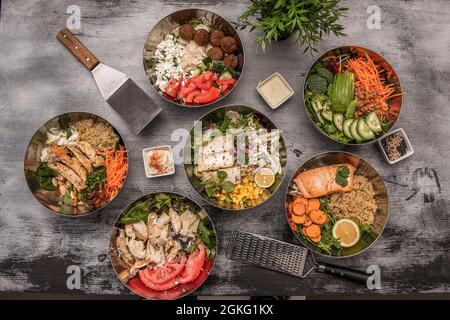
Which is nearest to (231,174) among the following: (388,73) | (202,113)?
(202,113)

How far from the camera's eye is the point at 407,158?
340 cm

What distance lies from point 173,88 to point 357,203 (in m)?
1.70

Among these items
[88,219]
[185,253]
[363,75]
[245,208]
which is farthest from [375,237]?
[88,219]

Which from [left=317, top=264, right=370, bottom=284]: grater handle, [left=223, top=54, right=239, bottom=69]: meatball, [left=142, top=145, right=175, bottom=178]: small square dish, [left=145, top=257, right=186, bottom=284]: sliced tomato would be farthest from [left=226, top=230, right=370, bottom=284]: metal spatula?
[left=223, top=54, right=239, bottom=69]: meatball

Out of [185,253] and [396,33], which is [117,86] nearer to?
[185,253]

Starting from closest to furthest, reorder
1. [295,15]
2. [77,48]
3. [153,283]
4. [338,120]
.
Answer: [295,15] → [153,283] → [338,120] → [77,48]

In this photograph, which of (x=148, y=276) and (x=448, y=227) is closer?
(x=148, y=276)

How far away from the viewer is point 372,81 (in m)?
3.29

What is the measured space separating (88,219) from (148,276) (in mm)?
672

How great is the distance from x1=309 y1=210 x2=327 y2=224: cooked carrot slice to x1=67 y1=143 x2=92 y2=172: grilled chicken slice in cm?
175

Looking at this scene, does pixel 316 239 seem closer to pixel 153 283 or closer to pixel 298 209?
pixel 298 209

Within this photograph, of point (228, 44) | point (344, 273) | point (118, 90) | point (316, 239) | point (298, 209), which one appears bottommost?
point (344, 273)

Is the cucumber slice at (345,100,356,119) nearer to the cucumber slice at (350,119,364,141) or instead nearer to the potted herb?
the cucumber slice at (350,119,364,141)

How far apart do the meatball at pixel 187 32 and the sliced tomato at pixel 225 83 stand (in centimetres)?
43
